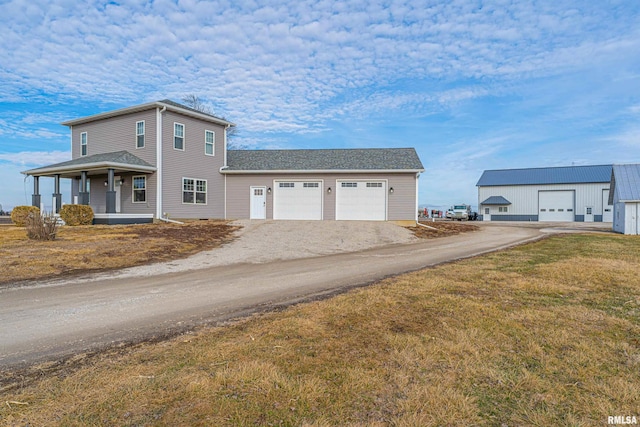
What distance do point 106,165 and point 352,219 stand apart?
44.8 feet

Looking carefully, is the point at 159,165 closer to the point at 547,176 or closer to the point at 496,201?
the point at 496,201

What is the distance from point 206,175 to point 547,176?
3877 centimetres

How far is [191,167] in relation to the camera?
20.5 meters

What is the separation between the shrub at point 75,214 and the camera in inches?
663

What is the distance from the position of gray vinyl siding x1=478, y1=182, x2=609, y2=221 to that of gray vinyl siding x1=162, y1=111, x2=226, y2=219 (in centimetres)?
3411

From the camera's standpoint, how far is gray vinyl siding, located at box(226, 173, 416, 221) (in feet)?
69.8

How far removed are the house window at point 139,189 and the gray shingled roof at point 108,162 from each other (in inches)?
42.1

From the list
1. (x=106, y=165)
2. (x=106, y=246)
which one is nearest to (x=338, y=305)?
(x=106, y=246)

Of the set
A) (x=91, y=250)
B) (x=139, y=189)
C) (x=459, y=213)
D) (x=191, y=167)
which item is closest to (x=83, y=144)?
(x=139, y=189)

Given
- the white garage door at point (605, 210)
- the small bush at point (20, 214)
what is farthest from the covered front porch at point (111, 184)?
the white garage door at point (605, 210)

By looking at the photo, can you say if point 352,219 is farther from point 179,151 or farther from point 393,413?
point 393,413

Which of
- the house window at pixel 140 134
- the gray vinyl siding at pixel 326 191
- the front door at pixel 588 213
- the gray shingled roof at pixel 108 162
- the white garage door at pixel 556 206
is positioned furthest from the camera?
the white garage door at pixel 556 206

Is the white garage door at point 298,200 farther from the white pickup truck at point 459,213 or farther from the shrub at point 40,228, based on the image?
the white pickup truck at point 459,213

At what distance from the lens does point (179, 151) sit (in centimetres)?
1989
